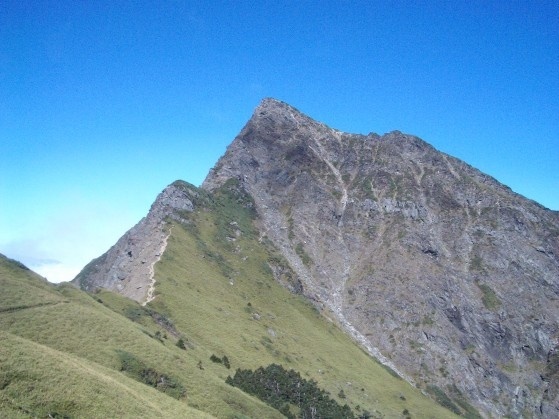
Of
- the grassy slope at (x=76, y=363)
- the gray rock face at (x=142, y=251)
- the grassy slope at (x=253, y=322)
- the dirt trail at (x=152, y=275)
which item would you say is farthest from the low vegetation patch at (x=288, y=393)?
the gray rock face at (x=142, y=251)

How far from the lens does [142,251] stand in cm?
15525

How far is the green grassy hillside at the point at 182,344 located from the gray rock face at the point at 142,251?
176 inches

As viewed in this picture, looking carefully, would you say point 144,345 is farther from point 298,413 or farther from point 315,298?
point 315,298

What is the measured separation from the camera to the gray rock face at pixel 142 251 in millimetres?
132625

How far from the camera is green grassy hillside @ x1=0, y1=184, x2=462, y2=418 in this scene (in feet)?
128

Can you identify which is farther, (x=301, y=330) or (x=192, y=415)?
(x=301, y=330)

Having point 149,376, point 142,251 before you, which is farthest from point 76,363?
point 142,251

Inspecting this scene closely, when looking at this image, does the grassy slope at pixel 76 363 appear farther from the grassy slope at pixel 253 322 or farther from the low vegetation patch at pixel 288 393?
the grassy slope at pixel 253 322

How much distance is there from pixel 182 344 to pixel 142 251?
75470 mm

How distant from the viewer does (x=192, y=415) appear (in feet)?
158

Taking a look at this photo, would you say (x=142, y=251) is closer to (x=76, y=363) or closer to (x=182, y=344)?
(x=182, y=344)

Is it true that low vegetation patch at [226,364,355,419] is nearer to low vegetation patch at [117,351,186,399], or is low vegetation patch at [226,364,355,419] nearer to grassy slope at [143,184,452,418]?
grassy slope at [143,184,452,418]

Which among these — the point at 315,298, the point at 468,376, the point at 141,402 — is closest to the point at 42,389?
the point at 141,402

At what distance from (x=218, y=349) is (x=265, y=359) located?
1554 cm
